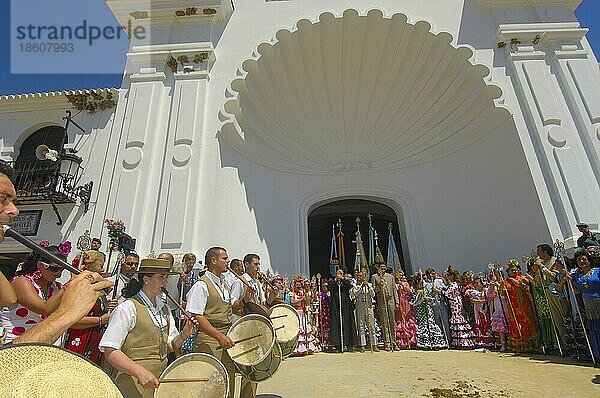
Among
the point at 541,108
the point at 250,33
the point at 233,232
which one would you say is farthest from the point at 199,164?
the point at 541,108

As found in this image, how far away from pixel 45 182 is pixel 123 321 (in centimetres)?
798

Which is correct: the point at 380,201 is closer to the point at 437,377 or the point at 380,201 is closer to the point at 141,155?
the point at 141,155

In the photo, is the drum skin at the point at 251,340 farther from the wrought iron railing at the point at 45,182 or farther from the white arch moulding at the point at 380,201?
the wrought iron railing at the point at 45,182

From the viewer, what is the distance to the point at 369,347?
6.38 meters

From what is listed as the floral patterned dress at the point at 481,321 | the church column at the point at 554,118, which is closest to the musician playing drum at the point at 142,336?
the floral patterned dress at the point at 481,321

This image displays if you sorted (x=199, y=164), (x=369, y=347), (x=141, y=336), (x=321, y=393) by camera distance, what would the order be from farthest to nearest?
(x=199, y=164)
(x=369, y=347)
(x=321, y=393)
(x=141, y=336)

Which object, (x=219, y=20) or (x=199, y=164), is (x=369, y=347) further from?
(x=219, y=20)

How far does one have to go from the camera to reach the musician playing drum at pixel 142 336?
1.67 meters

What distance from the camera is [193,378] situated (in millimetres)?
1843

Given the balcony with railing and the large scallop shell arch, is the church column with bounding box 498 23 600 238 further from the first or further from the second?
the balcony with railing

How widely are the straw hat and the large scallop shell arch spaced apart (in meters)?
7.01

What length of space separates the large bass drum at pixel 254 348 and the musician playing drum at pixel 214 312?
0.08m

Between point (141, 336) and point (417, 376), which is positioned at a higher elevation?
point (141, 336)

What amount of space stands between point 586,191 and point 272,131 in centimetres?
642
